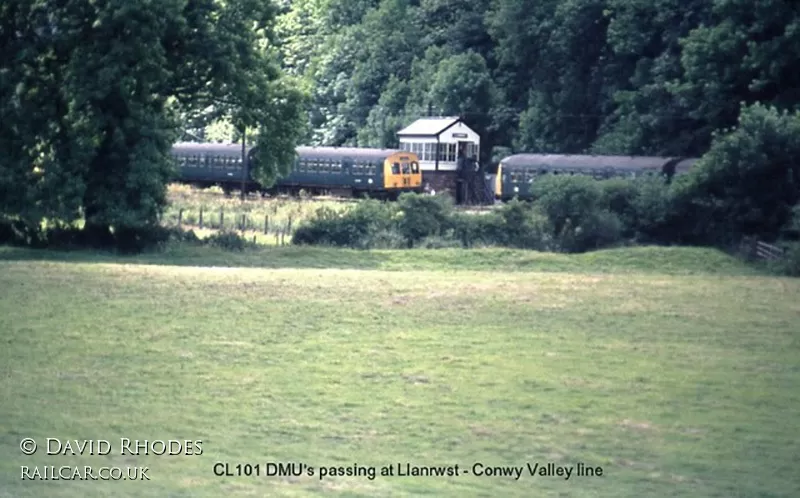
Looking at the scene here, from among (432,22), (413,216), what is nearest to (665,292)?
(413,216)

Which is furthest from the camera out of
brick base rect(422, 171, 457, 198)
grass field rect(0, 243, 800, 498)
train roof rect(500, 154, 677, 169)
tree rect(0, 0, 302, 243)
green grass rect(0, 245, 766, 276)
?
brick base rect(422, 171, 457, 198)

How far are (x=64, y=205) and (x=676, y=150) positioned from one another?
29.3 metres

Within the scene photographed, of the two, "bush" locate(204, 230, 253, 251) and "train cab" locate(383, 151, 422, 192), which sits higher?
"train cab" locate(383, 151, 422, 192)

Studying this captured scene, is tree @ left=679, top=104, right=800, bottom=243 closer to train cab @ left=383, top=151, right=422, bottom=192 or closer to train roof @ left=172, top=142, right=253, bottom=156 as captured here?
train cab @ left=383, top=151, right=422, bottom=192

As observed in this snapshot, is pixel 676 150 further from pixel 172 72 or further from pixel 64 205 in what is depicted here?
pixel 64 205

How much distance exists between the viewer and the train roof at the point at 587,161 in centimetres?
4975

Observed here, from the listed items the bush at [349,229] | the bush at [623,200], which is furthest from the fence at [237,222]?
the bush at [623,200]

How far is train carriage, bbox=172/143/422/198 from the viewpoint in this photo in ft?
192

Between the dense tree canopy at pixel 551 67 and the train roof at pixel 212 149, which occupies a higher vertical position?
the dense tree canopy at pixel 551 67

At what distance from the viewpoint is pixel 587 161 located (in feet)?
171

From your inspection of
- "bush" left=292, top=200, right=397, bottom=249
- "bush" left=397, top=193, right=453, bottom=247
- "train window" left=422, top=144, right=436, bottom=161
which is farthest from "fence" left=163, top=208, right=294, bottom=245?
"train window" left=422, top=144, right=436, bottom=161

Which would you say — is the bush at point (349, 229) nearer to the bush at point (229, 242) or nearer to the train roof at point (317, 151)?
the bush at point (229, 242)

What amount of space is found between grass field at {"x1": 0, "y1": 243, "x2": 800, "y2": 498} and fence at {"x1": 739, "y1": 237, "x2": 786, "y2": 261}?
5.29 meters

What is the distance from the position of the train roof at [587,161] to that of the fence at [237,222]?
43.2 feet
